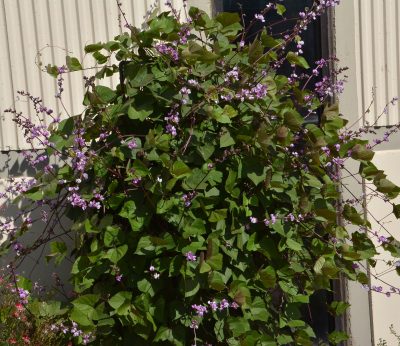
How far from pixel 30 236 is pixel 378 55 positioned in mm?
2393

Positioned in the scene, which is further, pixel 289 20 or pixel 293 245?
pixel 289 20

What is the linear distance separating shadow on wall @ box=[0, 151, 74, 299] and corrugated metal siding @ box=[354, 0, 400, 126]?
2.03 meters

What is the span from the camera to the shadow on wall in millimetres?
3896

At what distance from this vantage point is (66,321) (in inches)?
142

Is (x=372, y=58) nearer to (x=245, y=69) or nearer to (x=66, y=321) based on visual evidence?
(x=245, y=69)

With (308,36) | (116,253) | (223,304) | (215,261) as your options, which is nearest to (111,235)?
→ (116,253)

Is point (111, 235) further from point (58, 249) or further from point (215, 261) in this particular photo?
point (215, 261)

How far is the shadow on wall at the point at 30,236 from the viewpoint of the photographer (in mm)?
3896

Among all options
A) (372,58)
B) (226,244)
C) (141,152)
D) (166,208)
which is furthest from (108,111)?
(372,58)

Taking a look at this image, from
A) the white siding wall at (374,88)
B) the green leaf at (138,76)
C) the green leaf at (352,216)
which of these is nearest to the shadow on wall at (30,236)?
the green leaf at (138,76)

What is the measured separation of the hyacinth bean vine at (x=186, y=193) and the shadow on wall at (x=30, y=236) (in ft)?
0.64

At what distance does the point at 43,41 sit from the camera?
3.98 meters

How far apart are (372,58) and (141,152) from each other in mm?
1973

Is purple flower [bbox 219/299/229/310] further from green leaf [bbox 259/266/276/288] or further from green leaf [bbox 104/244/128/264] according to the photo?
green leaf [bbox 104/244/128/264]
